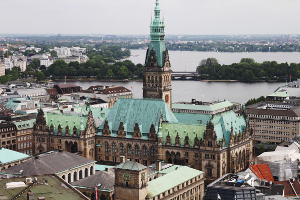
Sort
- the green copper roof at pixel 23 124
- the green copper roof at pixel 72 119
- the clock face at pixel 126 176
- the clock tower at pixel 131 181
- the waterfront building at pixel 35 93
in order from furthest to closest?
the waterfront building at pixel 35 93 → the green copper roof at pixel 23 124 → the green copper roof at pixel 72 119 → the clock face at pixel 126 176 → the clock tower at pixel 131 181

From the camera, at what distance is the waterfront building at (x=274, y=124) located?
115 meters

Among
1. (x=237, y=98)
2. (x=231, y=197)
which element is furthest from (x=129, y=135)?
(x=237, y=98)

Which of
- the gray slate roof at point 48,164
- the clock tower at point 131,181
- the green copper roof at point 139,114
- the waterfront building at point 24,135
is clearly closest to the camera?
the clock tower at point 131,181

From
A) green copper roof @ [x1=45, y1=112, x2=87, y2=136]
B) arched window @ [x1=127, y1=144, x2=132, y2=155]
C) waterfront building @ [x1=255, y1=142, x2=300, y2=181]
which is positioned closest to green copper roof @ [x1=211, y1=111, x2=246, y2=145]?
waterfront building @ [x1=255, y1=142, x2=300, y2=181]

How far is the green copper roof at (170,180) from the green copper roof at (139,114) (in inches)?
491

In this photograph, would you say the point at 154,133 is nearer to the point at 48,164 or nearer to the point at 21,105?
the point at 48,164

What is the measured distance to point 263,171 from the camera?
74.4 meters

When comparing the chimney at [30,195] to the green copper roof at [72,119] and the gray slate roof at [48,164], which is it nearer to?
the gray slate roof at [48,164]

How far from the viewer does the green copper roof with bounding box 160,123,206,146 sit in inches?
3162

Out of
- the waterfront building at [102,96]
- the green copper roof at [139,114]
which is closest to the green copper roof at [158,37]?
the green copper roof at [139,114]

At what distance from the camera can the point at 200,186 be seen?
73875 millimetres

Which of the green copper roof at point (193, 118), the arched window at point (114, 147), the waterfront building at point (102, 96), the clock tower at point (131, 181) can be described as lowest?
the waterfront building at point (102, 96)

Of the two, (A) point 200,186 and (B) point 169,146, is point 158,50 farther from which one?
(A) point 200,186

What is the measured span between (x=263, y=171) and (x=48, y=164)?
25.7 m
